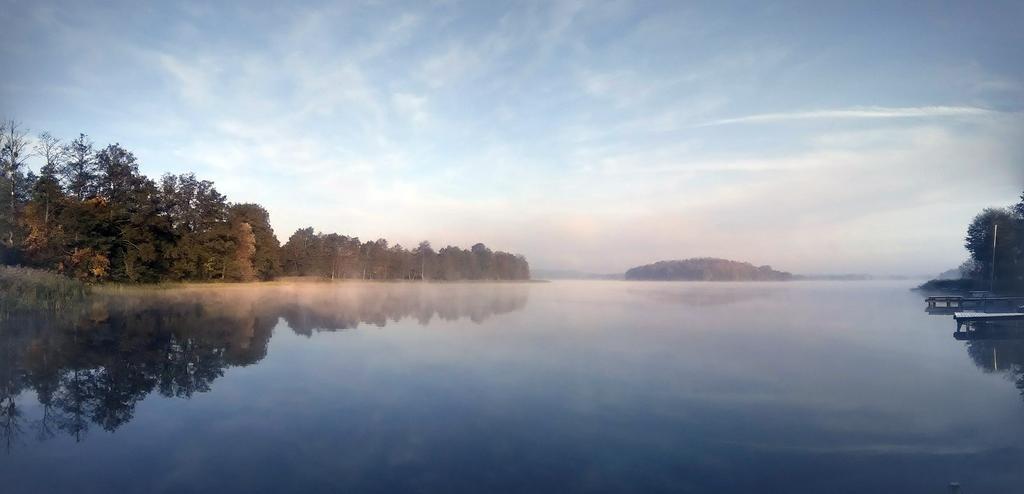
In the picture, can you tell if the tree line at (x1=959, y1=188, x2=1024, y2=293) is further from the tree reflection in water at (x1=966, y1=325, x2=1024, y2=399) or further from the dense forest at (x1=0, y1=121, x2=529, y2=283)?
the dense forest at (x1=0, y1=121, x2=529, y2=283)

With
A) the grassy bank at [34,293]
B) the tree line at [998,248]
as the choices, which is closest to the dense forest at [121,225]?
the grassy bank at [34,293]

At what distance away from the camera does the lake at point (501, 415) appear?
516cm

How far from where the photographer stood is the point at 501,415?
23.6ft

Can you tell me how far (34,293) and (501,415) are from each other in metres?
22.3

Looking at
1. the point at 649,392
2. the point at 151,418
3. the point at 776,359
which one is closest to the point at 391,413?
the point at 151,418

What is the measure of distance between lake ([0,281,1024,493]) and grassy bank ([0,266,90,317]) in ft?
20.2

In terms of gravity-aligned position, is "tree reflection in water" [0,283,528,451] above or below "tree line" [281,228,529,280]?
below

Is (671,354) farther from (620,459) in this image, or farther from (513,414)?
(620,459)

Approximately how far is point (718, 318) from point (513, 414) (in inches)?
656

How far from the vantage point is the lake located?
516cm

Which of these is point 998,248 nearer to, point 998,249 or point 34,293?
point 998,249

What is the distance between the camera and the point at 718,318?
71.2 feet

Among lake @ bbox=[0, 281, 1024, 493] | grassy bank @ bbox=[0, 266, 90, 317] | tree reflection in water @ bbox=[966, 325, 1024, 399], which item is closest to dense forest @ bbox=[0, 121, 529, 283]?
grassy bank @ bbox=[0, 266, 90, 317]

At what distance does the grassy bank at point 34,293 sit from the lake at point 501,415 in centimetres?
616
